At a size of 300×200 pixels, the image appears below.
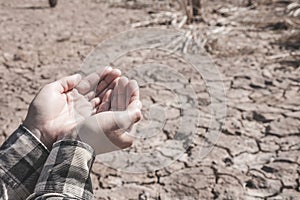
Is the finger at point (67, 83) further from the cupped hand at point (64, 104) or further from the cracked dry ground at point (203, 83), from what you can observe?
the cracked dry ground at point (203, 83)

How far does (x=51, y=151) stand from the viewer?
109 cm

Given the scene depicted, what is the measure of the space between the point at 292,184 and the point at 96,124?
92 cm

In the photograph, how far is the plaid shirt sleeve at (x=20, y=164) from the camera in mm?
1086

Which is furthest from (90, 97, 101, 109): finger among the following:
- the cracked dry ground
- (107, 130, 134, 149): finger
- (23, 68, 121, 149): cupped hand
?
the cracked dry ground

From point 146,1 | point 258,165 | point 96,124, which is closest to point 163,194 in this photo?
point 258,165

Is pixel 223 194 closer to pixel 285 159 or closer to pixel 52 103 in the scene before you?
pixel 285 159

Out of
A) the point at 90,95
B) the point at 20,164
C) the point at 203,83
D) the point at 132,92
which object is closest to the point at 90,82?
the point at 90,95

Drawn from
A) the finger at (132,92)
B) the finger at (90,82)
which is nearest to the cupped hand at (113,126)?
the finger at (132,92)

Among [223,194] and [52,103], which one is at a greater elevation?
[52,103]

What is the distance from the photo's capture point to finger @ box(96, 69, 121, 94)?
4.20 feet

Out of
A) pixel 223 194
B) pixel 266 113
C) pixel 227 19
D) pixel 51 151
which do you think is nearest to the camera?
pixel 51 151

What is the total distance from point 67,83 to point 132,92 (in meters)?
0.20

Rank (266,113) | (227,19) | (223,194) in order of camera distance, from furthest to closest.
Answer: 1. (227,19)
2. (266,113)
3. (223,194)

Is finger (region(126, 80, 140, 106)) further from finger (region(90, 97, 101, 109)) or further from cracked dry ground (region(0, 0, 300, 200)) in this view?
cracked dry ground (region(0, 0, 300, 200))
